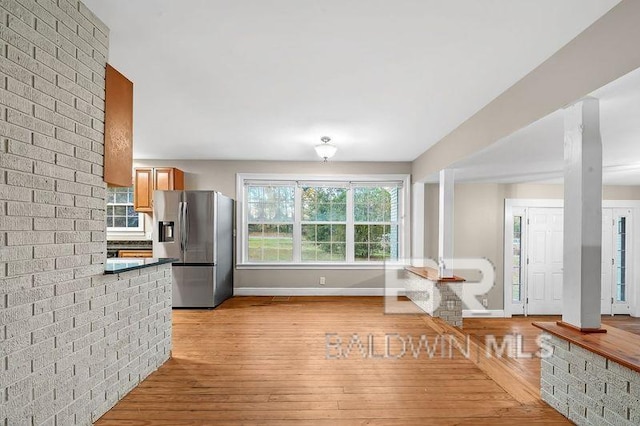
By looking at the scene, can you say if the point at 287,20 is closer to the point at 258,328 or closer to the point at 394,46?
the point at 394,46

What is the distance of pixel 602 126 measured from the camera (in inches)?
119

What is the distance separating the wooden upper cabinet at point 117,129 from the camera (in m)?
2.30

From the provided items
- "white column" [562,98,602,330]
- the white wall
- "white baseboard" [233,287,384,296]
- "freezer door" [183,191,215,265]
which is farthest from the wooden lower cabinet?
"white column" [562,98,602,330]

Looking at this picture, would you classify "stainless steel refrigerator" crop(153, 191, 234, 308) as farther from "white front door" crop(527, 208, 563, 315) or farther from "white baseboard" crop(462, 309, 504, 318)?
"white front door" crop(527, 208, 563, 315)

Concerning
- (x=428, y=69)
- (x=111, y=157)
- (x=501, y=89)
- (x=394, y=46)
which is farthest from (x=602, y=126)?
(x=111, y=157)

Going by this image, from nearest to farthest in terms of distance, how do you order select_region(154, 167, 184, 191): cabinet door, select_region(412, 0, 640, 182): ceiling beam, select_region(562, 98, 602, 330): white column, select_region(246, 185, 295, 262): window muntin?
select_region(412, 0, 640, 182): ceiling beam, select_region(562, 98, 602, 330): white column, select_region(154, 167, 184, 191): cabinet door, select_region(246, 185, 295, 262): window muntin

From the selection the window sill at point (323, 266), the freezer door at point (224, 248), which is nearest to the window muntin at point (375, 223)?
the window sill at point (323, 266)

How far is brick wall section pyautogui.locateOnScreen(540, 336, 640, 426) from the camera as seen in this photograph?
1.89 metres

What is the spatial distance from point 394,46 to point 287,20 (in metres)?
0.74

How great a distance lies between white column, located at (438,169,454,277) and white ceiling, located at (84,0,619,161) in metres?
0.88

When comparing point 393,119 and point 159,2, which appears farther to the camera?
point 393,119

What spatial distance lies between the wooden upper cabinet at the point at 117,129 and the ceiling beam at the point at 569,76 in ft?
9.59

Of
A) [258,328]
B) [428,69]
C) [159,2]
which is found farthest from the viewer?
[258,328]

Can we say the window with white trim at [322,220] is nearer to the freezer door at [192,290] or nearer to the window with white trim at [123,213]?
the freezer door at [192,290]
